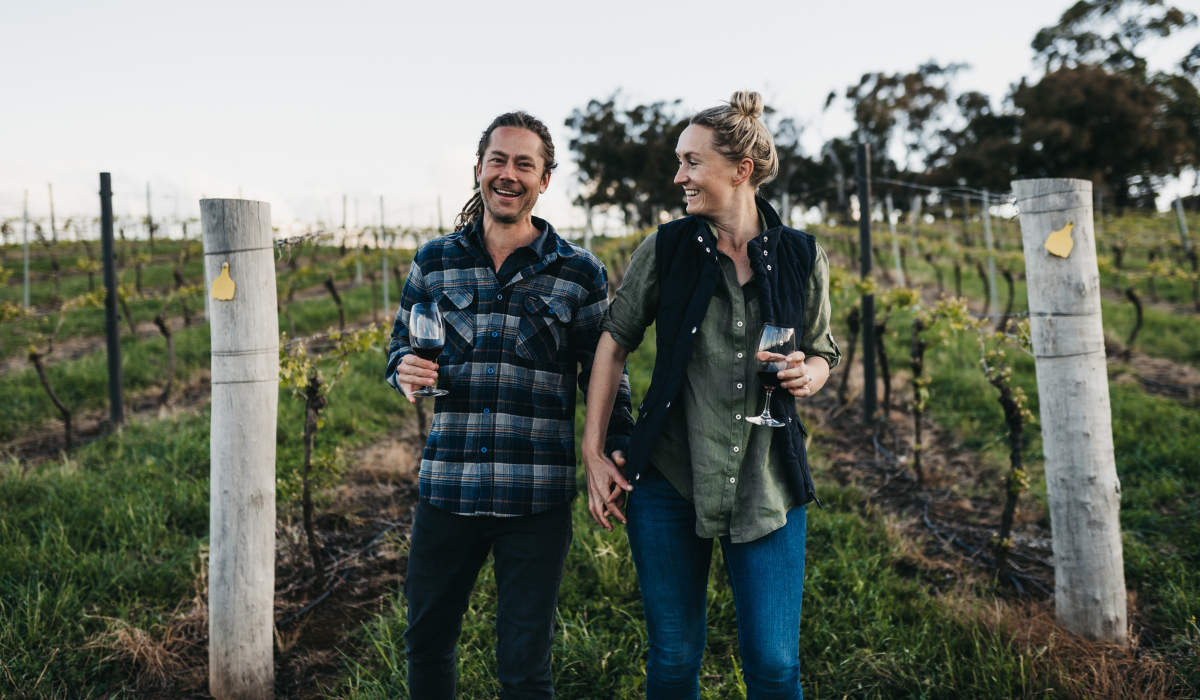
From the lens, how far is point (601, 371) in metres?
1.67

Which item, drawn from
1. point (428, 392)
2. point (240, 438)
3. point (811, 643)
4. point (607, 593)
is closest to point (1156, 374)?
point (811, 643)

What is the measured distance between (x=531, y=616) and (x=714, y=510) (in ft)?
1.86

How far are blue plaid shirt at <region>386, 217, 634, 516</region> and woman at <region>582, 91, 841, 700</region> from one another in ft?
0.56

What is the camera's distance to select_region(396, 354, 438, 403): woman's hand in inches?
62.9

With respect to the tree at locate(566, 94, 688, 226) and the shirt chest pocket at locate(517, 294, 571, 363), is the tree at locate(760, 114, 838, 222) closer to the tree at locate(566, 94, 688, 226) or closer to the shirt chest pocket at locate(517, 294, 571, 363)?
the tree at locate(566, 94, 688, 226)

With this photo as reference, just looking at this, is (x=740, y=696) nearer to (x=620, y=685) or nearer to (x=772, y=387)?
(x=620, y=685)

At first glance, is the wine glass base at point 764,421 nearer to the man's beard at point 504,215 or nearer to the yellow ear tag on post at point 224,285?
the man's beard at point 504,215

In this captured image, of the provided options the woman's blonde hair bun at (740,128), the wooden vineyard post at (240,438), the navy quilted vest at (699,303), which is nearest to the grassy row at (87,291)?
the wooden vineyard post at (240,438)

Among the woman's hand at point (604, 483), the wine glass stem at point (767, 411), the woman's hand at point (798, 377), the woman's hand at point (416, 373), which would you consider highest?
the woman's hand at point (416, 373)

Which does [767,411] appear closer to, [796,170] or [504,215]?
[504,215]

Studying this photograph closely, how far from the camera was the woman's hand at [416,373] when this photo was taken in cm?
160

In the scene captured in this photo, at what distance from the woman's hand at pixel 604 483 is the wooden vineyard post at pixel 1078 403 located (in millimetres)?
1793

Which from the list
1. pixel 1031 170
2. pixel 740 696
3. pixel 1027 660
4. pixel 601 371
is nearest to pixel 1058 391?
pixel 1027 660

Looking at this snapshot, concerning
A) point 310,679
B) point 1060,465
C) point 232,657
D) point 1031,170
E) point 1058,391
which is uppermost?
point 1031,170
